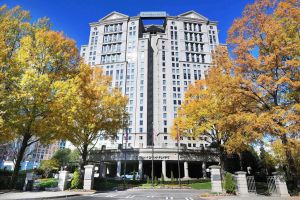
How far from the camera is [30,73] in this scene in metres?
14.2

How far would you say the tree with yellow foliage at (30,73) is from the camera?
44.9 ft

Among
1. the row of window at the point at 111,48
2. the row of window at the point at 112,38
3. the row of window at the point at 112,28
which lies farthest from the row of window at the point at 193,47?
the row of window at the point at 112,28

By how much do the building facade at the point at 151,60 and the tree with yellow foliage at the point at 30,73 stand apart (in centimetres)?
5958

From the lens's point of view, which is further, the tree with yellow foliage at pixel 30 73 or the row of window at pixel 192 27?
the row of window at pixel 192 27

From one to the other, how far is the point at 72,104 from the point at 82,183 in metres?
9.45

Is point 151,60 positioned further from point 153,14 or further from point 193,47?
point 153,14

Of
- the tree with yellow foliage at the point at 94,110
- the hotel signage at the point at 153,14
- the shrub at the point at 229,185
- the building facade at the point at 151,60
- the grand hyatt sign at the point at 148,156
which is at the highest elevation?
the hotel signage at the point at 153,14

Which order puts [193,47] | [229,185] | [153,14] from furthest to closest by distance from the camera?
1. [153,14]
2. [193,47]
3. [229,185]

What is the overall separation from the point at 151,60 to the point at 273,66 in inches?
3322

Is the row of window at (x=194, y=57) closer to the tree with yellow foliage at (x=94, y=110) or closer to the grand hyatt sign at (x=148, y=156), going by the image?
the grand hyatt sign at (x=148, y=156)

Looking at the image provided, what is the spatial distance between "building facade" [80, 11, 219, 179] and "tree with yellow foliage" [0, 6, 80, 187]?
195 feet

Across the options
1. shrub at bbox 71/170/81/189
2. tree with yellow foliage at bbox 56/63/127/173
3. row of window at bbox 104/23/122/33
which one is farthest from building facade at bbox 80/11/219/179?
shrub at bbox 71/170/81/189

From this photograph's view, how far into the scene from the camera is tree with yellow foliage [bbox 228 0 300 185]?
42.5 feet

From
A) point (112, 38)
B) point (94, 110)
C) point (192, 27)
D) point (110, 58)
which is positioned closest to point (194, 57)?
point (192, 27)
